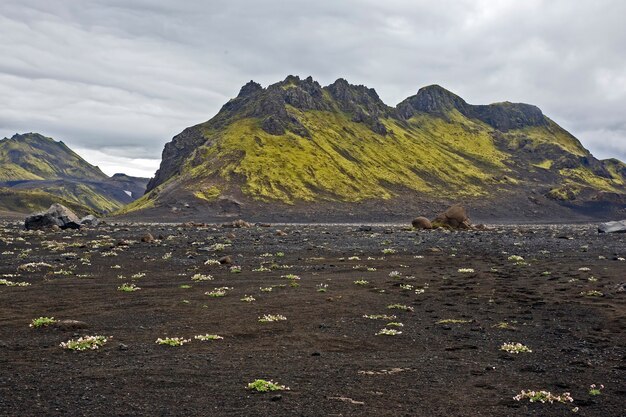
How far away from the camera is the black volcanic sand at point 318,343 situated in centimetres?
1209

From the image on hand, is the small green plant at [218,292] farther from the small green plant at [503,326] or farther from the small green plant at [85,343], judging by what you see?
the small green plant at [503,326]

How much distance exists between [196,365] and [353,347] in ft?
17.9

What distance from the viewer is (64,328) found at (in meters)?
18.8

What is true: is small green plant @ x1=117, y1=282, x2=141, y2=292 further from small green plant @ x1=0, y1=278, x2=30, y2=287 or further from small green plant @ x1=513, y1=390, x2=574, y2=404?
small green plant @ x1=513, y1=390, x2=574, y2=404

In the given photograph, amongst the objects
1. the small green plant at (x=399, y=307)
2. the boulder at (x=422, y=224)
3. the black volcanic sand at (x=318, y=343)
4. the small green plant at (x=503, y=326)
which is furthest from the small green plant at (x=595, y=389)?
the boulder at (x=422, y=224)

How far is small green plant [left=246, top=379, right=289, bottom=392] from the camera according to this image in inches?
502

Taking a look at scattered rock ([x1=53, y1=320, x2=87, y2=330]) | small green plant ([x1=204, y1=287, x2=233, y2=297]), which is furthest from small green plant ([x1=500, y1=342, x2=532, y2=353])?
scattered rock ([x1=53, y1=320, x2=87, y2=330])

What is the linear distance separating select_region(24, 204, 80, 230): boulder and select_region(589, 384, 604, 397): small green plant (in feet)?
279

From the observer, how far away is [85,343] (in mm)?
16500

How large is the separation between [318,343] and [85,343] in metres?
7.81

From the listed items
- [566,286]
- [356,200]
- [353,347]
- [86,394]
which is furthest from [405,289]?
[356,200]

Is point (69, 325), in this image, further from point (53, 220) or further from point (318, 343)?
point (53, 220)

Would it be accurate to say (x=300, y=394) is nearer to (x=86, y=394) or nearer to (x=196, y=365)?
(x=196, y=365)

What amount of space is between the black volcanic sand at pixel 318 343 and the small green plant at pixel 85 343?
0.34 metres
